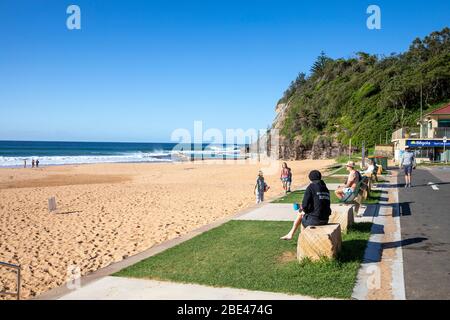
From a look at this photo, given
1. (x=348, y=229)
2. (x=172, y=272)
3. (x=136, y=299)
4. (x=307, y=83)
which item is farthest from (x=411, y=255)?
(x=307, y=83)

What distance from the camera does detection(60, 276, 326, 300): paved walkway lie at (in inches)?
210

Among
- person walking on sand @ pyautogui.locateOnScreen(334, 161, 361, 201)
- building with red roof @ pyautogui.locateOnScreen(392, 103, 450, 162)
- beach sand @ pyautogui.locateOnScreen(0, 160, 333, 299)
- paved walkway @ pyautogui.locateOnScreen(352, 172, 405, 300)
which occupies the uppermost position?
building with red roof @ pyautogui.locateOnScreen(392, 103, 450, 162)

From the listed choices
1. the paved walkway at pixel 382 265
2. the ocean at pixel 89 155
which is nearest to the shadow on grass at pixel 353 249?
the paved walkway at pixel 382 265

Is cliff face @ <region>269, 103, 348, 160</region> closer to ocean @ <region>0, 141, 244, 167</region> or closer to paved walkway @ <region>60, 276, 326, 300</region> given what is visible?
ocean @ <region>0, 141, 244, 167</region>

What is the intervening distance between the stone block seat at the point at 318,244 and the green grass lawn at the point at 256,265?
12 centimetres

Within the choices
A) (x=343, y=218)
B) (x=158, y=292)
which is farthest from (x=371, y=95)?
(x=158, y=292)

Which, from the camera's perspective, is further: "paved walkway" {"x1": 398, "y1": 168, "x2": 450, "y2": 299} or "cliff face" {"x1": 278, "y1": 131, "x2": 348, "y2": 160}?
"cliff face" {"x1": 278, "y1": 131, "x2": 348, "y2": 160}

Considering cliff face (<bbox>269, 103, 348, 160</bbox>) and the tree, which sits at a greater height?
the tree

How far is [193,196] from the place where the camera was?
20453mm

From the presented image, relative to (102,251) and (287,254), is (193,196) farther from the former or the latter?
(287,254)

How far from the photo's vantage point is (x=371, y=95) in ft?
189

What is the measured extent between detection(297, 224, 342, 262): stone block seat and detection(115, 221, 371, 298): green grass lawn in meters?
0.12

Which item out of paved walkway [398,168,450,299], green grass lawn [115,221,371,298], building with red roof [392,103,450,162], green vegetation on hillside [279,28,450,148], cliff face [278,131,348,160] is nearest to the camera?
paved walkway [398,168,450,299]

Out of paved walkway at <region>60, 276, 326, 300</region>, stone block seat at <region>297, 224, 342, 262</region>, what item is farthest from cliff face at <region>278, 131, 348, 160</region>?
paved walkway at <region>60, 276, 326, 300</region>
